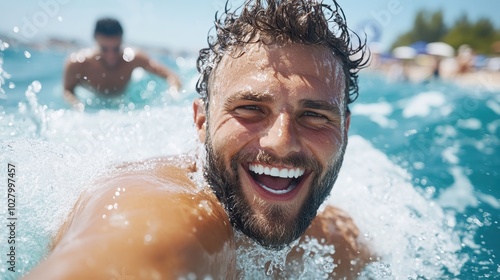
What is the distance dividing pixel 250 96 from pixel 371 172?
2.88 meters

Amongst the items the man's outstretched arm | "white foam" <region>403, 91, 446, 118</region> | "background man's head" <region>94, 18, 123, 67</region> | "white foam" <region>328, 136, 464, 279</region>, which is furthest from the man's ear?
"white foam" <region>403, 91, 446, 118</region>

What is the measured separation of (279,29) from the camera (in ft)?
6.95

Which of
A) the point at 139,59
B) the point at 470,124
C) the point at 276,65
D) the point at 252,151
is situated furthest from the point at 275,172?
the point at 139,59

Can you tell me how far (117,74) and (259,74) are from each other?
18.8 feet

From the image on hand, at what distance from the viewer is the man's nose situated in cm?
184

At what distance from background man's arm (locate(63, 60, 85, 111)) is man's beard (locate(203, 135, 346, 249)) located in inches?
195

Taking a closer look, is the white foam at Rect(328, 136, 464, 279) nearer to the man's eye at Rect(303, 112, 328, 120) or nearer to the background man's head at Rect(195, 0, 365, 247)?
the background man's head at Rect(195, 0, 365, 247)

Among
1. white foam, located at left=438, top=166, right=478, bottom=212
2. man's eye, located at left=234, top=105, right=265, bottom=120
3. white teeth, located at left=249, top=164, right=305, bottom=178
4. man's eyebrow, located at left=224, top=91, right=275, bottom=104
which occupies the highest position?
man's eyebrow, located at left=224, top=91, right=275, bottom=104

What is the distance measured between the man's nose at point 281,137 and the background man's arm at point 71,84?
515 cm

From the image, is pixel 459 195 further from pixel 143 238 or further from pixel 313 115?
pixel 143 238

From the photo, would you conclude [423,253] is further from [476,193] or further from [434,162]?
[434,162]

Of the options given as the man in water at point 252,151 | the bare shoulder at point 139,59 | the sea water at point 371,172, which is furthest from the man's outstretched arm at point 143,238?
the bare shoulder at point 139,59

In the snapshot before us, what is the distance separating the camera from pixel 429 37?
5522 cm

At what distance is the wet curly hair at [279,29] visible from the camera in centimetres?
212
